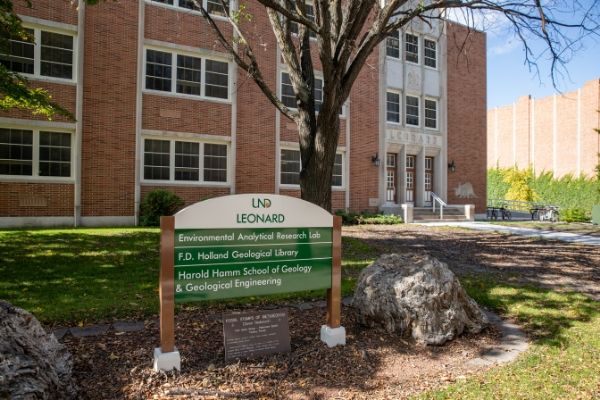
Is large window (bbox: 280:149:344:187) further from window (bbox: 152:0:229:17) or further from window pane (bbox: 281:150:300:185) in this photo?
window (bbox: 152:0:229:17)

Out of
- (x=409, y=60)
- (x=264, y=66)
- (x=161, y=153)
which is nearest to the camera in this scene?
(x=161, y=153)

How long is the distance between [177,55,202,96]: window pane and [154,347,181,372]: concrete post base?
1450 centimetres

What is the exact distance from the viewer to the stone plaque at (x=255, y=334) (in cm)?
390

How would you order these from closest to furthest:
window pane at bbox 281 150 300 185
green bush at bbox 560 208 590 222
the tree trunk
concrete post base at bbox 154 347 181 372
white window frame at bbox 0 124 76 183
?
1. concrete post base at bbox 154 347 181 372
2. the tree trunk
3. white window frame at bbox 0 124 76 183
4. window pane at bbox 281 150 300 185
5. green bush at bbox 560 208 590 222

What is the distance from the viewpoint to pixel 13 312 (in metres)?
3.12

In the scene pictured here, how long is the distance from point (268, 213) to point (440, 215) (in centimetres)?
1964

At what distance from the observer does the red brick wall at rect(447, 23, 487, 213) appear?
24781mm

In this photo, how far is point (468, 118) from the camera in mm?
25406

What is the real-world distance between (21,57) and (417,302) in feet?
48.4

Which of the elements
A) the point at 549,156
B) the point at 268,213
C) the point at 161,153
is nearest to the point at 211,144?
the point at 161,153

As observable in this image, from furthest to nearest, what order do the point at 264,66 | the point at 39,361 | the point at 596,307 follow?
the point at 264,66 → the point at 596,307 → the point at 39,361

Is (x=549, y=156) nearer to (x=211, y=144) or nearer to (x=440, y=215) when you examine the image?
(x=440, y=215)

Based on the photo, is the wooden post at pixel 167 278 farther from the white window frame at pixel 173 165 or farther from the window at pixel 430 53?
the window at pixel 430 53

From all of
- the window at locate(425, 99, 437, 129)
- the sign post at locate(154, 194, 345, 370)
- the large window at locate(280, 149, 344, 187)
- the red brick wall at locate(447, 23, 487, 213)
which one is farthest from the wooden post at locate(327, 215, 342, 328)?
the red brick wall at locate(447, 23, 487, 213)
